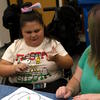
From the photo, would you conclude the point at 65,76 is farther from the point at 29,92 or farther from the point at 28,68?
the point at 29,92

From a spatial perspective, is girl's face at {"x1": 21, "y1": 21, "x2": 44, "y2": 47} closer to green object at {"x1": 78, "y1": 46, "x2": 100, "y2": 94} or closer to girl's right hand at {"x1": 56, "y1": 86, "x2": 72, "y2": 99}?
green object at {"x1": 78, "y1": 46, "x2": 100, "y2": 94}

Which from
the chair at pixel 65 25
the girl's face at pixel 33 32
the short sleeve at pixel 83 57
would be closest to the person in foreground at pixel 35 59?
the girl's face at pixel 33 32

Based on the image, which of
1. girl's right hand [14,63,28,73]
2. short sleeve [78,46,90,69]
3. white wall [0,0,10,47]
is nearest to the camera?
short sleeve [78,46,90,69]

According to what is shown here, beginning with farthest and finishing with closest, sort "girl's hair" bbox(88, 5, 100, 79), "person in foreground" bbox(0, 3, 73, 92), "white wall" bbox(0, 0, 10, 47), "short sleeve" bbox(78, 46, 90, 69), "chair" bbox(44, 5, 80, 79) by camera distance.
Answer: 1. "white wall" bbox(0, 0, 10, 47)
2. "chair" bbox(44, 5, 80, 79)
3. "person in foreground" bbox(0, 3, 73, 92)
4. "short sleeve" bbox(78, 46, 90, 69)
5. "girl's hair" bbox(88, 5, 100, 79)

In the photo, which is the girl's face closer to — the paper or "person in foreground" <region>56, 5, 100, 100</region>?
"person in foreground" <region>56, 5, 100, 100</region>

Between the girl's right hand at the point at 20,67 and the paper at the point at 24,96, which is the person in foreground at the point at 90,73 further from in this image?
the girl's right hand at the point at 20,67

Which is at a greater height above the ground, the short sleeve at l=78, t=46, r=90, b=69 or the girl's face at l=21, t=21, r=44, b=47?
the girl's face at l=21, t=21, r=44, b=47

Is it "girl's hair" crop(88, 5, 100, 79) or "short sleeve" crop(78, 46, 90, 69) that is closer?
"girl's hair" crop(88, 5, 100, 79)

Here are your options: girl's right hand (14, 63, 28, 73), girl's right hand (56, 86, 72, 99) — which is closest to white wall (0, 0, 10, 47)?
girl's right hand (14, 63, 28, 73)

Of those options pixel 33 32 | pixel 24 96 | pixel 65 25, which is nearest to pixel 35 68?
pixel 33 32

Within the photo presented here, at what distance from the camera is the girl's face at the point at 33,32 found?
72.4 inches

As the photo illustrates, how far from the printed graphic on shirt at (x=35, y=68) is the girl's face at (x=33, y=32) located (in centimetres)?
9

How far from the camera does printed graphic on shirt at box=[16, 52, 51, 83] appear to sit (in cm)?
186

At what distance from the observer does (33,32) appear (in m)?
1.83
